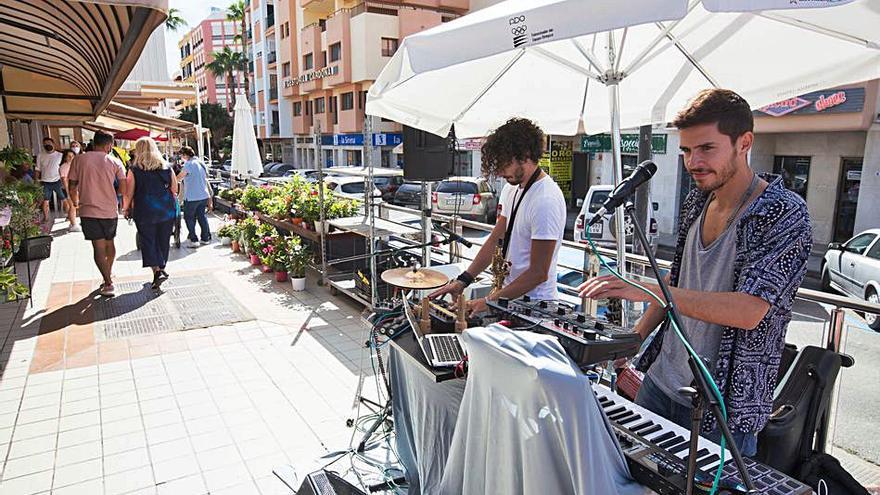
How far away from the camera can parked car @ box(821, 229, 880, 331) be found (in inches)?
306

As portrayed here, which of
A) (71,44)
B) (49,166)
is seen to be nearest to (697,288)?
(71,44)

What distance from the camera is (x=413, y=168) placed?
19.3 ft

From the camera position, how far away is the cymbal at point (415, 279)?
3.24m

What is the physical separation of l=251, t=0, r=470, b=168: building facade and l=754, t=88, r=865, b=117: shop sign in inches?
665

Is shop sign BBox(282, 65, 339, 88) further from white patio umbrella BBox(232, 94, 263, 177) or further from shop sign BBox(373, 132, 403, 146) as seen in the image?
white patio umbrella BBox(232, 94, 263, 177)

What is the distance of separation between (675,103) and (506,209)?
1.62m

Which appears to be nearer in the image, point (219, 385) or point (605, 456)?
point (605, 456)

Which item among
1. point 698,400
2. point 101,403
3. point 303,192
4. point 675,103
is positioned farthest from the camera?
point 303,192

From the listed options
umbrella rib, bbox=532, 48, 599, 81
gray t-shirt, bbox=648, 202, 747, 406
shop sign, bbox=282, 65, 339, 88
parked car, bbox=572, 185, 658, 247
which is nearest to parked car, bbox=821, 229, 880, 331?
parked car, bbox=572, 185, 658, 247

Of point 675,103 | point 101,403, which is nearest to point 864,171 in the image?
point 675,103

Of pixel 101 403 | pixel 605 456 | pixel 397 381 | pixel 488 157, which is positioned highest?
pixel 488 157

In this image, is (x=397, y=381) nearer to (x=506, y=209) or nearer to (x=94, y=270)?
(x=506, y=209)

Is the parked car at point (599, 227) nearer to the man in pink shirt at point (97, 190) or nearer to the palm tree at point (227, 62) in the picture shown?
the man in pink shirt at point (97, 190)

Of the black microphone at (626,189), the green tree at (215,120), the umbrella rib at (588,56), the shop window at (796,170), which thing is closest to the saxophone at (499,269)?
the umbrella rib at (588,56)
